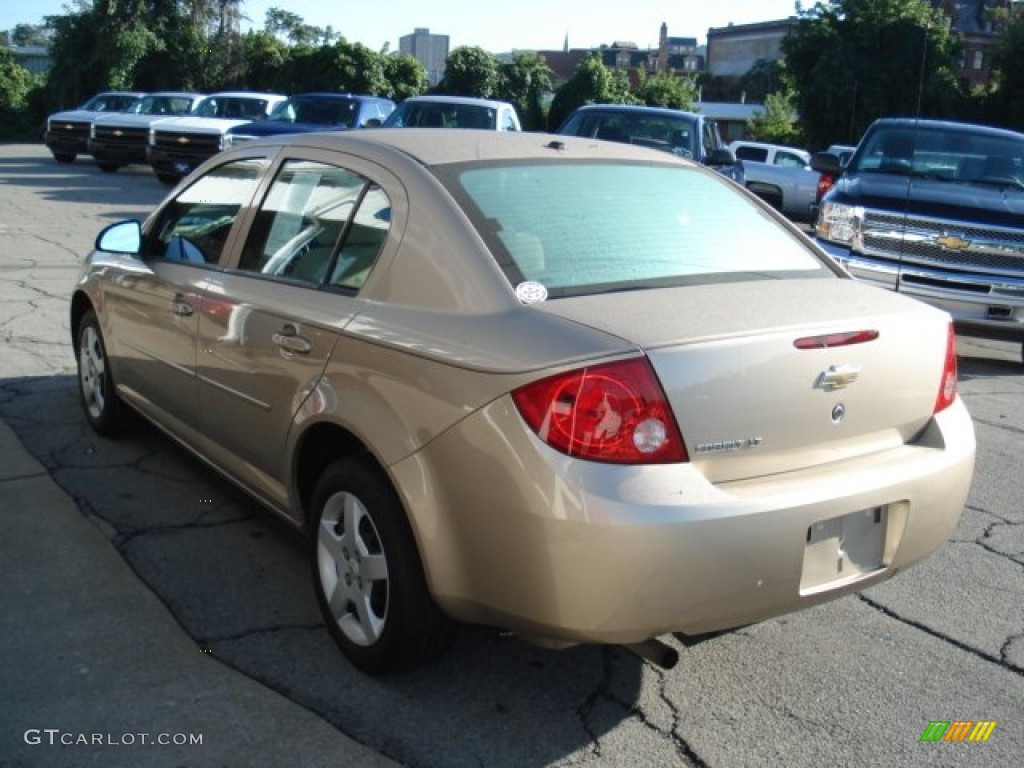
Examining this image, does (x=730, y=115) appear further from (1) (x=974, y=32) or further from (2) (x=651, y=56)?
(2) (x=651, y=56)

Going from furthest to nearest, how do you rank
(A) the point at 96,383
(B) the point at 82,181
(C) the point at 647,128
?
(B) the point at 82,181 < (C) the point at 647,128 < (A) the point at 96,383

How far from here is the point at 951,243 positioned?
8.49m

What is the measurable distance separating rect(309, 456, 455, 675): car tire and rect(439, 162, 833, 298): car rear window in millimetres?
779

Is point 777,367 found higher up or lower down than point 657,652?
higher up

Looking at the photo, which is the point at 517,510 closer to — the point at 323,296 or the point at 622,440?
the point at 622,440

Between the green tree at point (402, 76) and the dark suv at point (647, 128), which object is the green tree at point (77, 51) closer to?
the green tree at point (402, 76)

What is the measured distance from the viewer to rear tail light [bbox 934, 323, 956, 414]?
11.3ft

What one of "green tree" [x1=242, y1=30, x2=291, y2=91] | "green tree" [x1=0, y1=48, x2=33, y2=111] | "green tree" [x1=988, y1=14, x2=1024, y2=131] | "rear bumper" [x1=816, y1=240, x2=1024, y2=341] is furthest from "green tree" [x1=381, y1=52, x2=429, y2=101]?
"rear bumper" [x1=816, y1=240, x2=1024, y2=341]

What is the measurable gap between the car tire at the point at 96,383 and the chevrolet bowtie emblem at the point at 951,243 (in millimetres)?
6274

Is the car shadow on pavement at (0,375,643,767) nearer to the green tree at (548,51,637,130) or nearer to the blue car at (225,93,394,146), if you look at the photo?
the blue car at (225,93,394,146)

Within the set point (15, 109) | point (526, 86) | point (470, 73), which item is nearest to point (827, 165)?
point (470, 73)

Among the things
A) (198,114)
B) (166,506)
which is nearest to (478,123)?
(198,114)

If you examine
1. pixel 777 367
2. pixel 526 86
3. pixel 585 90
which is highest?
pixel 526 86

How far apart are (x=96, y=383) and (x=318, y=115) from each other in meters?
13.2
